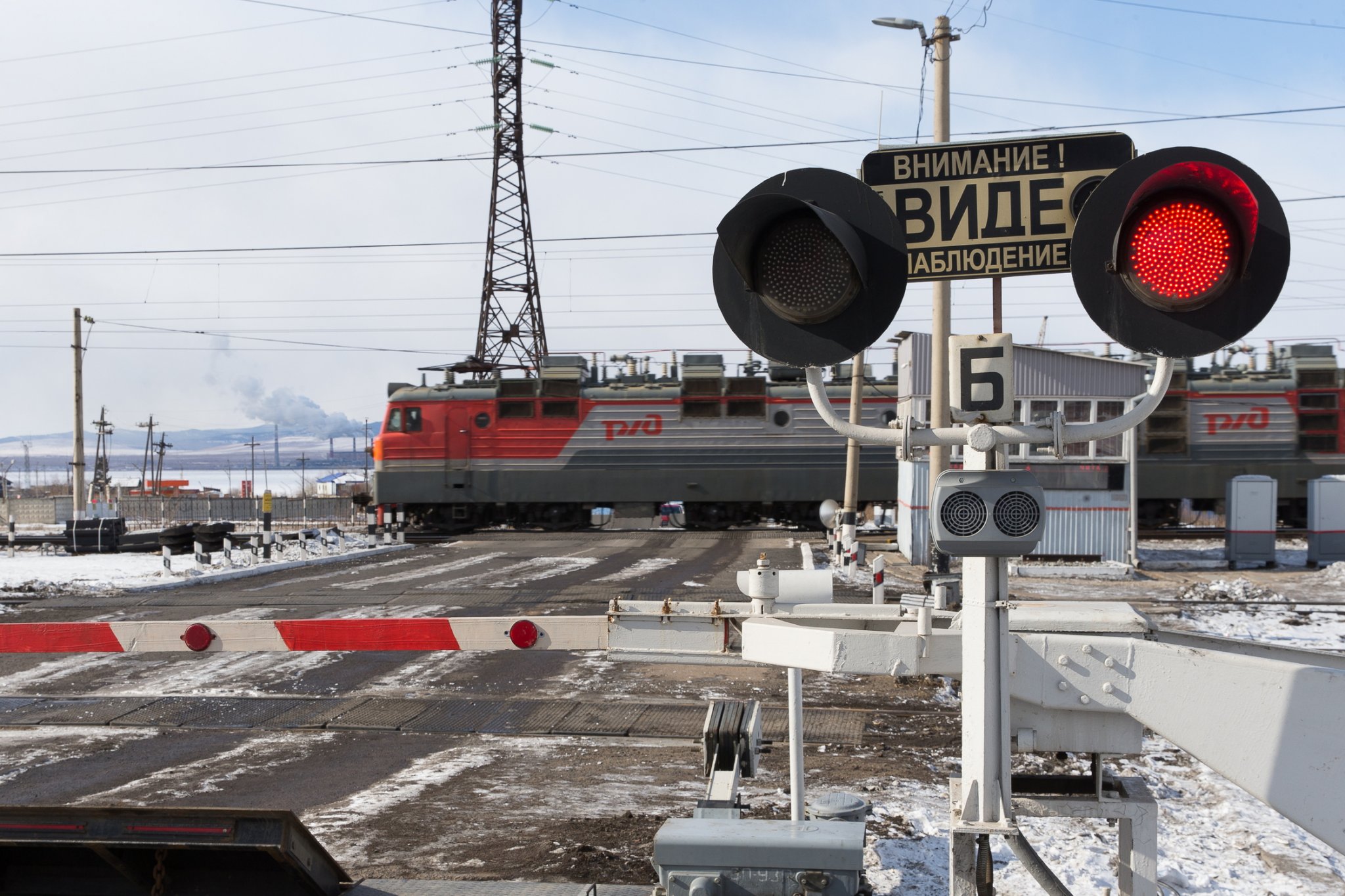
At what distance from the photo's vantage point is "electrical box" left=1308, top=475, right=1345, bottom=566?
2102cm

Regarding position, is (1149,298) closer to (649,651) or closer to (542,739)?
A: (649,651)

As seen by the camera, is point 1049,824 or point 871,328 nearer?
point 871,328

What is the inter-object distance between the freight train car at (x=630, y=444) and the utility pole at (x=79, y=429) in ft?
28.7

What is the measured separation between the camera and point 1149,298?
9.31 ft

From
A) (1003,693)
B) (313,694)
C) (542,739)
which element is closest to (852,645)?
(1003,693)

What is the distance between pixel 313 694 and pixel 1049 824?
7.27m

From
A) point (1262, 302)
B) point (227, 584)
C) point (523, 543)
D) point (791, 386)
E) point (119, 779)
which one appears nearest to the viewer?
point (1262, 302)

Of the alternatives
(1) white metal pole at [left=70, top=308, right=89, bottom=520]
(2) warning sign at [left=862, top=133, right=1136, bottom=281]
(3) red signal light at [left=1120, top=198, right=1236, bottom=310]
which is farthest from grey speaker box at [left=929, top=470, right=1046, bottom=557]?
(1) white metal pole at [left=70, top=308, right=89, bottom=520]

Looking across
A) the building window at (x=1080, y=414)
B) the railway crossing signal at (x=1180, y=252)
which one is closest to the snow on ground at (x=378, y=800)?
the railway crossing signal at (x=1180, y=252)

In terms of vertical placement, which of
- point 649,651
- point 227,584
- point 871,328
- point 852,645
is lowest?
point 227,584

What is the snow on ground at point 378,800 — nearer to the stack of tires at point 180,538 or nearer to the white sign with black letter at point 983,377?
the white sign with black letter at point 983,377

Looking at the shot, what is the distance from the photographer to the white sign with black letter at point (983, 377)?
3.01 meters

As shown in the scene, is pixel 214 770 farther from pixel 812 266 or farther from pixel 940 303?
pixel 940 303

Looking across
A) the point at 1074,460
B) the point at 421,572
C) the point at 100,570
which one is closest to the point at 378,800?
the point at 421,572
